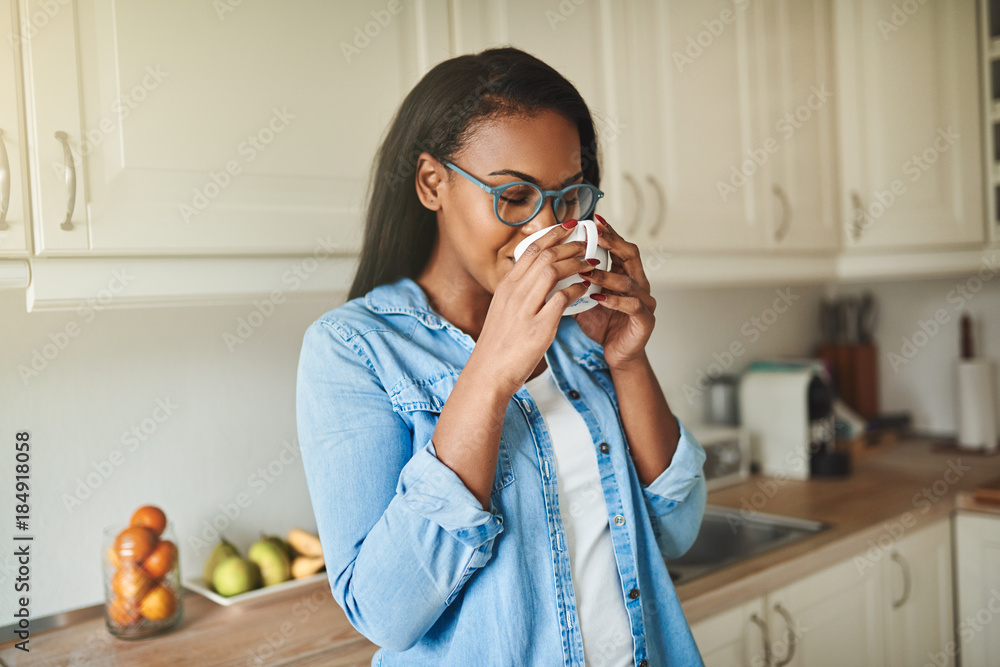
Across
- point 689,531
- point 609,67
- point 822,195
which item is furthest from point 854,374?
point 689,531

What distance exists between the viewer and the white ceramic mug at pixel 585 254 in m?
0.85

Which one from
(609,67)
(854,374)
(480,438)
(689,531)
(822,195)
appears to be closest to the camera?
(480,438)

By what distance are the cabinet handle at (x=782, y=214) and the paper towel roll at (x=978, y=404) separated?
0.86 m

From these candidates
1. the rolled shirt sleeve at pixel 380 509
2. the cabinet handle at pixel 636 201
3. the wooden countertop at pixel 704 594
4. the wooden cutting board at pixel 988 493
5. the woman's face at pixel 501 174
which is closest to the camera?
the rolled shirt sleeve at pixel 380 509

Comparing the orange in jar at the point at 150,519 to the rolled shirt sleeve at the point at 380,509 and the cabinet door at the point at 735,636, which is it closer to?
the rolled shirt sleeve at the point at 380,509

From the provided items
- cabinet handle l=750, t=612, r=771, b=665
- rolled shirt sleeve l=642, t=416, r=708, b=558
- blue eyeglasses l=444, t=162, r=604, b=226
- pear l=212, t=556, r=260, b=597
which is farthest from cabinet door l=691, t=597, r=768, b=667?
blue eyeglasses l=444, t=162, r=604, b=226

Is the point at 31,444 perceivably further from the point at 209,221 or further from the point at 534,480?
the point at 534,480

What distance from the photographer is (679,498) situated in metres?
1.02

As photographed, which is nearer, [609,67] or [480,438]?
[480,438]

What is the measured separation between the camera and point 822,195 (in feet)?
6.98

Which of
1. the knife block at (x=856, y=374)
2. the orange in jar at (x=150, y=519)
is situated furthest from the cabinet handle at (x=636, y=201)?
the knife block at (x=856, y=374)

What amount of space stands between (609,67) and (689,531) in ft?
3.15

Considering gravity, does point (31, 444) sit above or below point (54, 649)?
above

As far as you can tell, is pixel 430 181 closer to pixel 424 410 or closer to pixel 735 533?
pixel 424 410
